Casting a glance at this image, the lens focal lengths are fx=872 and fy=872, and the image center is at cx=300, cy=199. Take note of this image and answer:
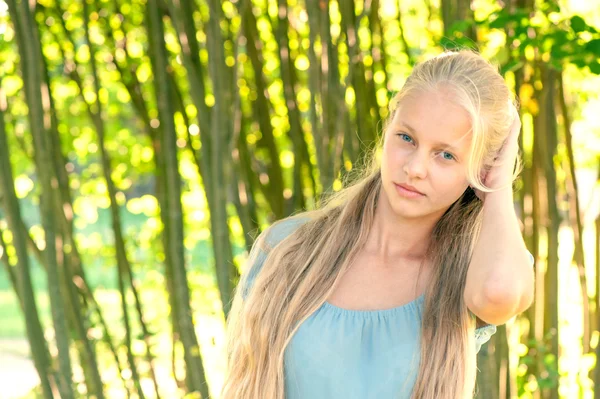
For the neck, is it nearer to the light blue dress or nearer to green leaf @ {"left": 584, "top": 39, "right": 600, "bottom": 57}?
the light blue dress

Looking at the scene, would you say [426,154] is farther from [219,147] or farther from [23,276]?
[23,276]

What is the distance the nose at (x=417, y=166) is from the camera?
145 cm

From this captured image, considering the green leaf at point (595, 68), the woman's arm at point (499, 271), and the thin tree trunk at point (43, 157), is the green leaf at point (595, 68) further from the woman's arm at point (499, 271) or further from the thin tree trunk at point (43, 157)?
the thin tree trunk at point (43, 157)

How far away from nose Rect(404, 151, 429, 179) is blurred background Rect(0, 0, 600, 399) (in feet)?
2.61

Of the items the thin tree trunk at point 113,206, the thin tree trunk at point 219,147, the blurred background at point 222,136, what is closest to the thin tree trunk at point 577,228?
the blurred background at point 222,136

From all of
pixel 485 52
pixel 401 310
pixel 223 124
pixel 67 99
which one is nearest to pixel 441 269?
pixel 401 310

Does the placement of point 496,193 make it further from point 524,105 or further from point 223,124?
point 524,105

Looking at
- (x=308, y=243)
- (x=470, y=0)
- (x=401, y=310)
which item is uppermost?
(x=470, y=0)

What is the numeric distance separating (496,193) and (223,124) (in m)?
1.21

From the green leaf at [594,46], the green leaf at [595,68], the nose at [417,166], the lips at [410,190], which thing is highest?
the green leaf at [594,46]

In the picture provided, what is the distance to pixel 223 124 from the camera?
2582mm

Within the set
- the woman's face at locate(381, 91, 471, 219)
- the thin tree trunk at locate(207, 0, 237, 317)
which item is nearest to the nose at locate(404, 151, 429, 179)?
the woman's face at locate(381, 91, 471, 219)

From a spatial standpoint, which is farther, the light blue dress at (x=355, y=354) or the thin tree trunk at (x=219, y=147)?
the thin tree trunk at (x=219, y=147)

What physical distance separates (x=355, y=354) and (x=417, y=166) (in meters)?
0.34
